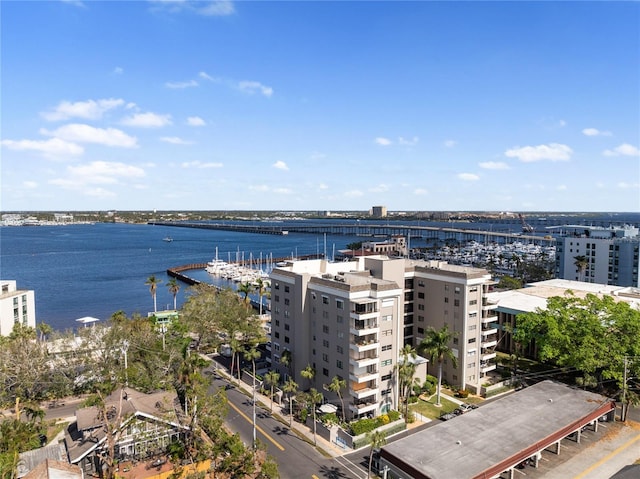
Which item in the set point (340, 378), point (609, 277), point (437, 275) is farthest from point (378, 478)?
point (609, 277)

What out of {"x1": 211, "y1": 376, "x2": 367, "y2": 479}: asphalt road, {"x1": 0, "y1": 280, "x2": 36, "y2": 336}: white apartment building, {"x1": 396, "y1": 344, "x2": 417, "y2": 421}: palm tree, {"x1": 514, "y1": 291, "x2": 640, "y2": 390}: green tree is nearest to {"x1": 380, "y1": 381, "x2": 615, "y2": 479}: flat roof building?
{"x1": 514, "y1": 291, "x2": 640, "y2": 390}: green tree

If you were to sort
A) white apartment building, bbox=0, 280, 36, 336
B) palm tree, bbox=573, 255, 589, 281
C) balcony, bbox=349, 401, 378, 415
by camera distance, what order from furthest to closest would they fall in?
palm tree, bbox=573, 255, 589, 281 → white apartment building, bbox=0, 280, 36, 336 → balcony, bbox=349, 401, 378, 415

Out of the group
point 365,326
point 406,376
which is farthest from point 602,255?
point 365,326

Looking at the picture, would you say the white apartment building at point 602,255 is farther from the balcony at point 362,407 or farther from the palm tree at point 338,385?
the palm tree at point 338,385

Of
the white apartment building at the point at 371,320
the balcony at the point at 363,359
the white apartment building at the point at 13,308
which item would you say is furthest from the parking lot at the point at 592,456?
the white apartment building at the point at 13,308

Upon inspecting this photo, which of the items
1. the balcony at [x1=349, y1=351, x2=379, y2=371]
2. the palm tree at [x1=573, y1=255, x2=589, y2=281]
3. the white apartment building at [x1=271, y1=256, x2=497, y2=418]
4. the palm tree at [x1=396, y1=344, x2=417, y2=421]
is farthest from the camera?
the palm tree at [x1=573, y1=255, x2=589, y2=281]

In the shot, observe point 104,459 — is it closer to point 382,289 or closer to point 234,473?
point 234,473

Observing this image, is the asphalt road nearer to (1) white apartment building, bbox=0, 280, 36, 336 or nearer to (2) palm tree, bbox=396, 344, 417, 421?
(2) palm tree, bbox=396, 344, 417, 421
